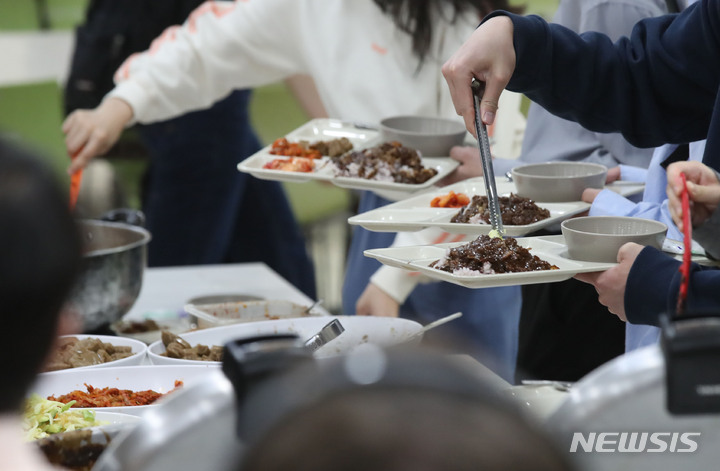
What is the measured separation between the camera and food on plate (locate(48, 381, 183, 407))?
1223 millimetres

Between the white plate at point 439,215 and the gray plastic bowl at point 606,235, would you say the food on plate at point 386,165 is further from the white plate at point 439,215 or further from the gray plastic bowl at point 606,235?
the gray plastic bowl at point 606,235

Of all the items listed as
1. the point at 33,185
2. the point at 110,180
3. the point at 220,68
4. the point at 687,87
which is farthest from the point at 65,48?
the point at 33,185

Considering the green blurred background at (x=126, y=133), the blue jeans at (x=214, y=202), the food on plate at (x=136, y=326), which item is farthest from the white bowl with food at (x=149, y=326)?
the green blurred background at (x=126, y=133)

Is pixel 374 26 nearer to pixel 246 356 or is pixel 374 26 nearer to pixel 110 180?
pixel 246 356

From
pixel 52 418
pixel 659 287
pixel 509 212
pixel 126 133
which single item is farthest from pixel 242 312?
pixel 126 133

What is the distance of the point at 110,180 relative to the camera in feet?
14.1

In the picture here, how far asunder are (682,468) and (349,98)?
1842 mm

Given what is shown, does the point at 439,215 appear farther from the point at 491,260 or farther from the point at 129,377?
the point at 129,377

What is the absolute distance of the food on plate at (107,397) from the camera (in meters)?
1.22

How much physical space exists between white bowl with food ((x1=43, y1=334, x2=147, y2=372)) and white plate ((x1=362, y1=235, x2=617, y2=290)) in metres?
0.06

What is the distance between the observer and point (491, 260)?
4.26 feet

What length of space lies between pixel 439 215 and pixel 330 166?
1.23 feet

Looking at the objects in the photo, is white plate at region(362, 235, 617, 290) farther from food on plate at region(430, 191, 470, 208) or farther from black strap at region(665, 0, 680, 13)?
black strap at region(665, 0, 680, 13)

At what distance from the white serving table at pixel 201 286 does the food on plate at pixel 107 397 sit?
77 centimetres
